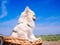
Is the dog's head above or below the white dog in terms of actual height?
above

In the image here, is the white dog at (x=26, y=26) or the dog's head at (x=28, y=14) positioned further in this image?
the dog's head at (x=28, y=14)

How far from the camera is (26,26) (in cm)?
572

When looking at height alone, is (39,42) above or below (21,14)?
below

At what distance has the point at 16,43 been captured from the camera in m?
5.03

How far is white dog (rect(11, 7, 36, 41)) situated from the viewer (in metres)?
5.57

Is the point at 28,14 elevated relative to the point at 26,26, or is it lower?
elevated

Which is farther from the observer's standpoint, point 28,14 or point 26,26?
point 28,14

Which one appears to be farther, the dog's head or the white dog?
the dog's head

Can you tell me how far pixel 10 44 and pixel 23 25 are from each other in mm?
835

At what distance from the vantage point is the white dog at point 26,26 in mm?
5570

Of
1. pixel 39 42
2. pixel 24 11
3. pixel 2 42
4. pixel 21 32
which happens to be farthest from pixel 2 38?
pixel 24 11

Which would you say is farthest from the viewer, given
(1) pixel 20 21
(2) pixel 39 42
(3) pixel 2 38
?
(1) pixel 20 21

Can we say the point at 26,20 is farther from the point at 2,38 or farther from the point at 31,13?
the point at 2,38

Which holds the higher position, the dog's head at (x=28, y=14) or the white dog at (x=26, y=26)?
the dog's head at (x=28, y=14)
